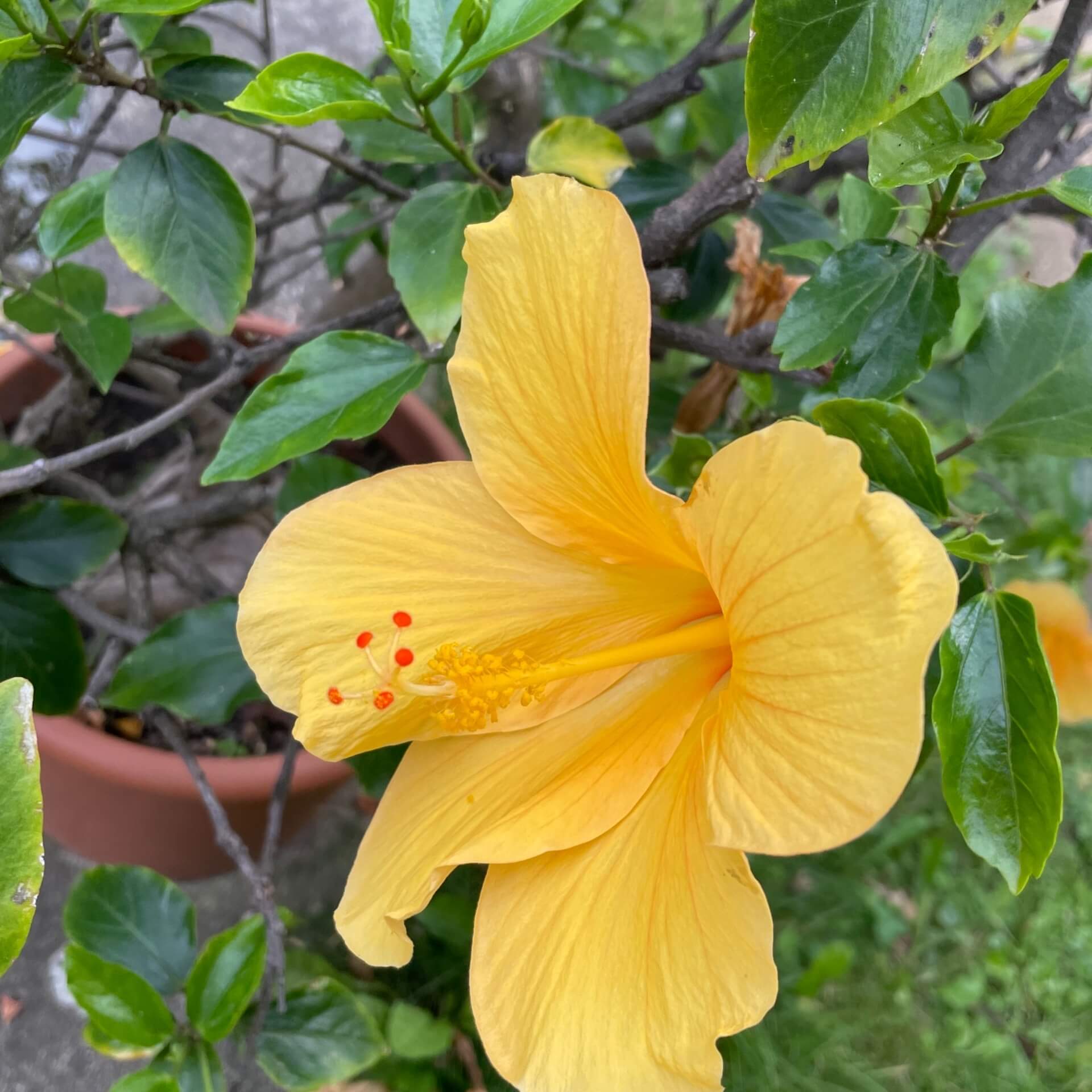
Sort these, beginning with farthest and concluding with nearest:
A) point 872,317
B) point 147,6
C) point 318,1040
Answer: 1. point 318,1040
2. point 872,317
3. point 147,6

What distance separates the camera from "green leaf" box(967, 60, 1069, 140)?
54 centimetres

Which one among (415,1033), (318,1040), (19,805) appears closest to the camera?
(19,805)

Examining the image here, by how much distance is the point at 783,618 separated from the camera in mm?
490

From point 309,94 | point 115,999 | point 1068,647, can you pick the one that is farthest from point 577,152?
point 1068,647

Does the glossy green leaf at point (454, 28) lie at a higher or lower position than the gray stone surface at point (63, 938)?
higher

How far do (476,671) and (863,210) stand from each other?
0.52 m

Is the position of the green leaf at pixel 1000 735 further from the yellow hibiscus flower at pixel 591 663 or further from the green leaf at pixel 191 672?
the green leaf at pixel 191 672

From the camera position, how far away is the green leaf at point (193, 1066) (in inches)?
30.9

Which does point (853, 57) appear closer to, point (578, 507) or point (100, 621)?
point (578, 507)

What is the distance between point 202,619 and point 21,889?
504mm

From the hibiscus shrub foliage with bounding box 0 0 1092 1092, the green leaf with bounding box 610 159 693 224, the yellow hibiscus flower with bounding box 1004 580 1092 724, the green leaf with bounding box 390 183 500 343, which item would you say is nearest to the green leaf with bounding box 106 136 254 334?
the hibiscus shrub foliage with bounding box 0 0 1092 1092

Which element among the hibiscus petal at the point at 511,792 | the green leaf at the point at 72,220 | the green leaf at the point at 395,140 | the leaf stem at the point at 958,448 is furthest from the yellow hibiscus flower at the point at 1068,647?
the green leaf at the point at 72,220

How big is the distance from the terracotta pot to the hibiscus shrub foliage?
12cm

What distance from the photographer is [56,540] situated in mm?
995
